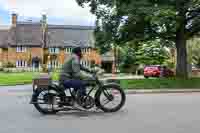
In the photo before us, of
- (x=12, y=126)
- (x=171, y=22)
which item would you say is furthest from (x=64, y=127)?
(x=171, y=22)

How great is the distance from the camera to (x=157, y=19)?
61.9 ft

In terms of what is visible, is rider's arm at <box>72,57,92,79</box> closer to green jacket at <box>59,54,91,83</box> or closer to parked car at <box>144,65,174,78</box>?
green jacket at <box>59,54,91,83</box>

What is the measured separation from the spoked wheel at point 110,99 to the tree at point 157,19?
9.43m

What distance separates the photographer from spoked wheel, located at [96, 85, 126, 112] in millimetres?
10133

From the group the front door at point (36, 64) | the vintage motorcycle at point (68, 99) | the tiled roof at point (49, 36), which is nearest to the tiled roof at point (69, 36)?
the tiled roof at point (49, 36)

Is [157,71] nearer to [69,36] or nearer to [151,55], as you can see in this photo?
[151,55]

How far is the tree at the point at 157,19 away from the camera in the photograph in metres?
19.6

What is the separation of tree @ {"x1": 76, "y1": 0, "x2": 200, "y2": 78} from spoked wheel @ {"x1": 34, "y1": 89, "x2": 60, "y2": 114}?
10.5 metres

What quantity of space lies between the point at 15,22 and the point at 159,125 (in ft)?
222

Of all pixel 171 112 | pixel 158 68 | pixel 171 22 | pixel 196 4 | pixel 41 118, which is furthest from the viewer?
pixel 158 68

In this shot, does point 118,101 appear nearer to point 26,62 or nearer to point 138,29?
point 138,29

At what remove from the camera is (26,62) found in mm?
70250

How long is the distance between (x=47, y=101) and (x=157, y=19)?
1067 cm

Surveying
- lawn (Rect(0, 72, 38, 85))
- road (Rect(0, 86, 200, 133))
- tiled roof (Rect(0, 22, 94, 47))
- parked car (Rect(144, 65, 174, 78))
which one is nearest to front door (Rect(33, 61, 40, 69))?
tiled roof (Rect(0, 22, 94, 47))
